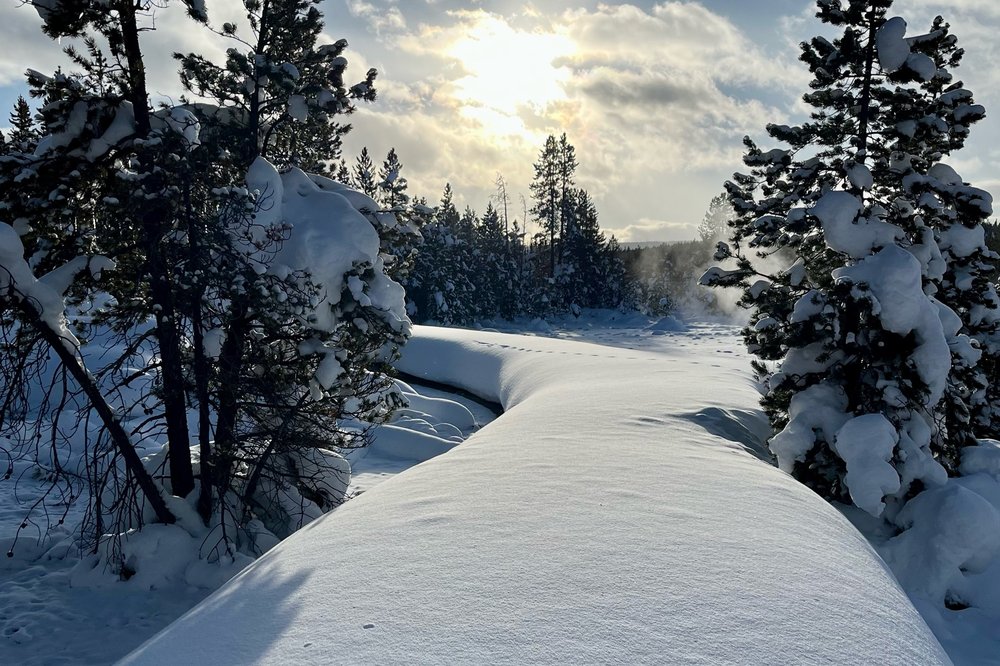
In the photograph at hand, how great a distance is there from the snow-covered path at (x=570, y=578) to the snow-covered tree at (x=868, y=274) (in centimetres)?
203

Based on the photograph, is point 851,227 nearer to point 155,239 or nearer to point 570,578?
point 570,578

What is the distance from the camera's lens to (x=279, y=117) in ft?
25.7

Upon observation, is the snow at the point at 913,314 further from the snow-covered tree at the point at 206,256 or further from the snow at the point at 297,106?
the snow at the point at 297,106

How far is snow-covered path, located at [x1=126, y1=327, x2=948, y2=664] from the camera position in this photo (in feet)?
8.77

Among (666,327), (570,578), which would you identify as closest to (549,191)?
(666,327)

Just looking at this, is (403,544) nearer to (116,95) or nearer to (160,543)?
(160,543)

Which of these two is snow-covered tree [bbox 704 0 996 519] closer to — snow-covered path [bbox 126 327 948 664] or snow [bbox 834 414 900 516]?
snow [bbox 834 414 900 516]

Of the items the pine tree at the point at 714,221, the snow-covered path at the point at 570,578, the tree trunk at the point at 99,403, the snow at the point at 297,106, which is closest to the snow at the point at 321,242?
the snow at the point at 297,106


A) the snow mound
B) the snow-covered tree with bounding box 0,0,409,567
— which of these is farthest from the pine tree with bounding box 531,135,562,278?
the snow-covered tree with bounding box 0,0,409,567

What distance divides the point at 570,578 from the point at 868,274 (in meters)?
5.96

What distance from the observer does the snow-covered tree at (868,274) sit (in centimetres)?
691

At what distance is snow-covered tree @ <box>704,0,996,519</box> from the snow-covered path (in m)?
2.03

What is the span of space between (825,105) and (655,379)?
604cm

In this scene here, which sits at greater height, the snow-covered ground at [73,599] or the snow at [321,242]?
the snow at [321,242]
